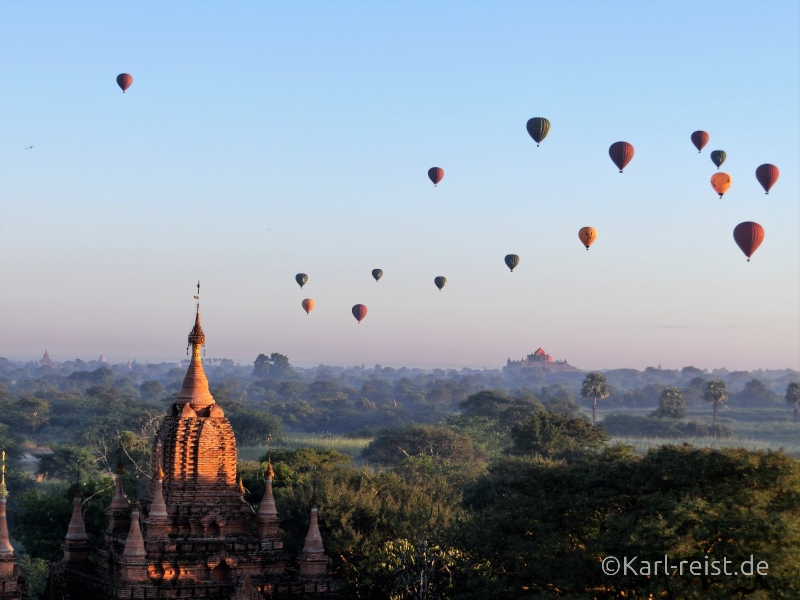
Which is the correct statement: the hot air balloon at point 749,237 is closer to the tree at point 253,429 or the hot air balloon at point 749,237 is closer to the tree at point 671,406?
the tree at point 253,429

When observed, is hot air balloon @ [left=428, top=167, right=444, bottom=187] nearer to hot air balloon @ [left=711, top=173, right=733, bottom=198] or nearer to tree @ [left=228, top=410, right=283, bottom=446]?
hot air balloon @ [left=711, top=173, right=733, bottom=198]

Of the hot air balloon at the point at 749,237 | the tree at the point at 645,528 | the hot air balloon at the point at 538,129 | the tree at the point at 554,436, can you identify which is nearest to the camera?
the tree at the point at 645,528

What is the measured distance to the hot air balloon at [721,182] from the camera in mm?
74312

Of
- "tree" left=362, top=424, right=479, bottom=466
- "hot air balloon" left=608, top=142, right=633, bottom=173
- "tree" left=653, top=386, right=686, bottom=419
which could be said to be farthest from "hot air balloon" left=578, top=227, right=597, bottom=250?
"tree" left=653, top=386, right=686, bottom=419

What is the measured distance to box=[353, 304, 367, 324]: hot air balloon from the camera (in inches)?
3917

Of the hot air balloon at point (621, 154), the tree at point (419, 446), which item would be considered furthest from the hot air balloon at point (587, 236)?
the tree at point (419, 446)

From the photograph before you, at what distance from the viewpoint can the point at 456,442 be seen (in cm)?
11450

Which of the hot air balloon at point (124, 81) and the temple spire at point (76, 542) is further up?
the hot air balloon at point (124, 81)

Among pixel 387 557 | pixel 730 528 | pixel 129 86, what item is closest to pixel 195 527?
pixel 387 557

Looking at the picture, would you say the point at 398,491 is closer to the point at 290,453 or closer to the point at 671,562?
the point at 290,453

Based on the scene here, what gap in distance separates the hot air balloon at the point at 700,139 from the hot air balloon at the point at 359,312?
31.5 metres

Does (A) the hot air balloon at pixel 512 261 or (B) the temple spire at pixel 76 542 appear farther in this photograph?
(A) the hot air balloon at pixel 512 261

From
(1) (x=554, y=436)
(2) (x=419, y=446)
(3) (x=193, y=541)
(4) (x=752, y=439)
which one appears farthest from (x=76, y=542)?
(4) (x=752, y=439)

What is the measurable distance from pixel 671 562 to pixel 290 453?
44207mm
